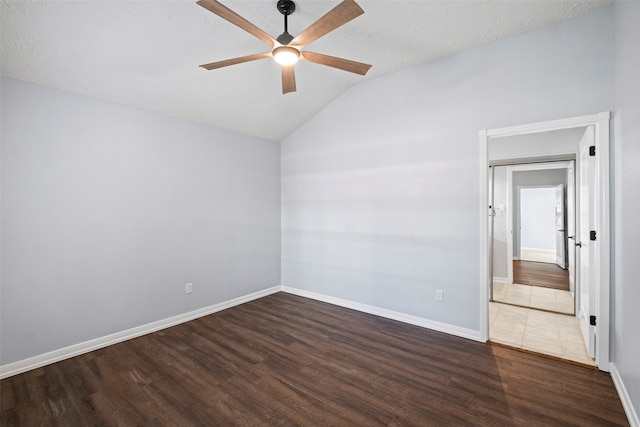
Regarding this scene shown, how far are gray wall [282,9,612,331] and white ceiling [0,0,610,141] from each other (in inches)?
9.8

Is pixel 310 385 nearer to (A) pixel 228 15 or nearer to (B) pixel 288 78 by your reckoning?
(B) pixel 288 78

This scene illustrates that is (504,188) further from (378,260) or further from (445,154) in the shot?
(378,260)

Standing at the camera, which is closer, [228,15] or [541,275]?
[228,15]

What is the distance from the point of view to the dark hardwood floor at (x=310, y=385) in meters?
1.89

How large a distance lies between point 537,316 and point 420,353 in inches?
78.4

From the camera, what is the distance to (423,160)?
330 centimetres

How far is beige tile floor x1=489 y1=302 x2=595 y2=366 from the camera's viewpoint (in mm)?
2697

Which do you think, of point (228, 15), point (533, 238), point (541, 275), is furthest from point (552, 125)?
point (533, 238)

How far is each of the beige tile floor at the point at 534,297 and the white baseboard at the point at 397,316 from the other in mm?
1622

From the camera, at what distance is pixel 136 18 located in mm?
2162

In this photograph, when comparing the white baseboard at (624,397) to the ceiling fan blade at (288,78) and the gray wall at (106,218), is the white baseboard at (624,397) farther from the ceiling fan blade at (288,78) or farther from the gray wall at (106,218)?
the gray wall at (106,218)

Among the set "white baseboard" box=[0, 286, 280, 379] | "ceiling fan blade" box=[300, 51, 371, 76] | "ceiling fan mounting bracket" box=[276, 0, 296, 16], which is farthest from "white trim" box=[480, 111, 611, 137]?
"white baseboard" box=[0, 286, 280, 379]

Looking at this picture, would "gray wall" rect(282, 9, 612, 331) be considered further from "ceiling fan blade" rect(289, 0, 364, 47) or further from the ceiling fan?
"ceiling fan blade" rect(289, 0, 364, 47)

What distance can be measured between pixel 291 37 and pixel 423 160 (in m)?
2.01
